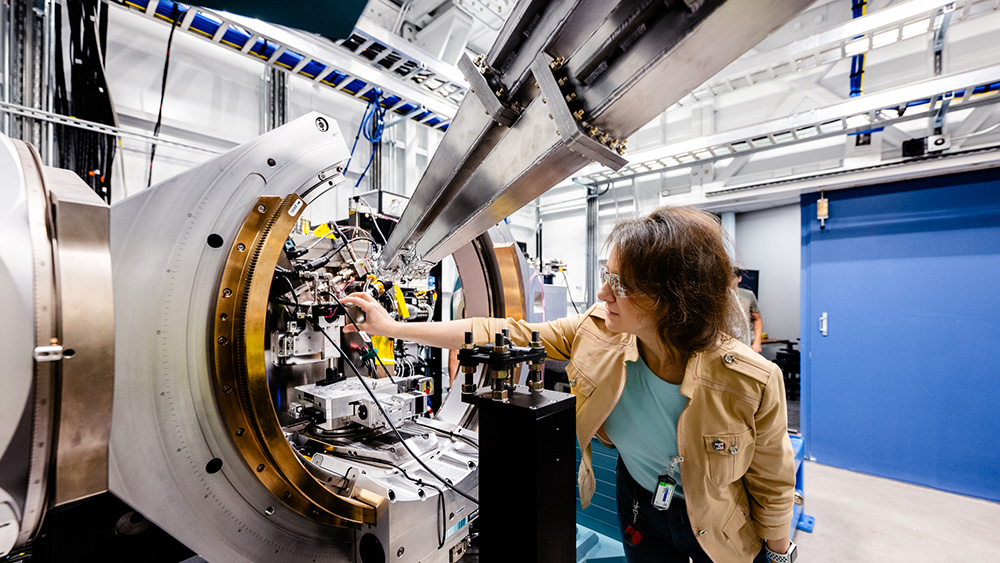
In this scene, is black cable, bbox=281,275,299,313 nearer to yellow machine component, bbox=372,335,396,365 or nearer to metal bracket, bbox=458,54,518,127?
yellow machine component, bbox=372,335,396,365

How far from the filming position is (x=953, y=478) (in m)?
2.93

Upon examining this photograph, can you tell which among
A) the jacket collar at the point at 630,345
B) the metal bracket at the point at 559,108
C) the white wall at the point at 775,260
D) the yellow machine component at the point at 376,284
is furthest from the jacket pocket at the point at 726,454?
the white wall at the point at 775,260

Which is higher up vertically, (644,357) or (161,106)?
(161,106)

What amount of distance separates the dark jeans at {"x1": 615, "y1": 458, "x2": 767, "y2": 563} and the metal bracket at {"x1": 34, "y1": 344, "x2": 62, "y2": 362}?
129 cm

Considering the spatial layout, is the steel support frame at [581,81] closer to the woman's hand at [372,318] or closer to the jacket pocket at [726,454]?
the woman's hand at [372,318]

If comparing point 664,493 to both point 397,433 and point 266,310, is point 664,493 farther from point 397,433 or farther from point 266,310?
point 266,310

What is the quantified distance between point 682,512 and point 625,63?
1049mm

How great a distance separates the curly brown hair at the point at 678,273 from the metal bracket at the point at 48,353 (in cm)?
105

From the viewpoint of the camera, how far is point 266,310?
3.46ft

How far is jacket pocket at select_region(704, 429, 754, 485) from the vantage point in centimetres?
96

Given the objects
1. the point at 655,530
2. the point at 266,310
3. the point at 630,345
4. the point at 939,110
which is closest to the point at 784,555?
the point at 655,530

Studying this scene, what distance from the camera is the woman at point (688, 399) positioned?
3.17 ft

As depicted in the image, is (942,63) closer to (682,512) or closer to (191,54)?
(682,512)

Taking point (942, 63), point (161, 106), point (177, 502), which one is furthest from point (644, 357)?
point (942, 63)
